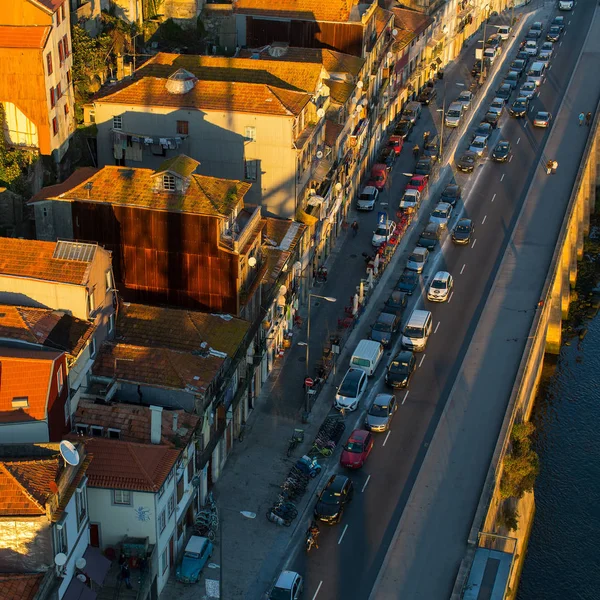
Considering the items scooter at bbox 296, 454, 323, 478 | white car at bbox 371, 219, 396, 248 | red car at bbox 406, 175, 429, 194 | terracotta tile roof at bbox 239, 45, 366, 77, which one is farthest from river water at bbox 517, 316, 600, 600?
terracotta tile roof at bbox 239, 45, 366, 77

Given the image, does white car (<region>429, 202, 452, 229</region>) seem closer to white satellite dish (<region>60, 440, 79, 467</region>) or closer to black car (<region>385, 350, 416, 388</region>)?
black car (<region>385, 350, 416, 388</region>)

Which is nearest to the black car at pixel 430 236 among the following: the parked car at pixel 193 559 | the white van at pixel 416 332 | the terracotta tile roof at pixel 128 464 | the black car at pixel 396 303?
the black car at pixel 396 303

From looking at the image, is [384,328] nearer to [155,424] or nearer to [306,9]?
[155,424]

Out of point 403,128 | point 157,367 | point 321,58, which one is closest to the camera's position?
point 157,367

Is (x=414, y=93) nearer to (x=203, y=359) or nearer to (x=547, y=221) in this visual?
(x=547, y=221)

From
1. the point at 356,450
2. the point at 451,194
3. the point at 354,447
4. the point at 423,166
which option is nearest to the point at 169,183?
the point at 354,447

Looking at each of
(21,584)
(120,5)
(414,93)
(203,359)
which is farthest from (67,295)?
(414,93)
